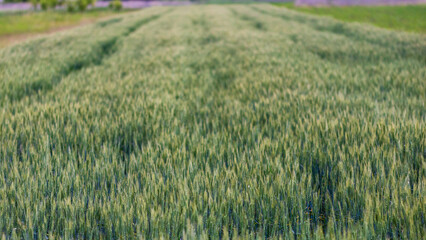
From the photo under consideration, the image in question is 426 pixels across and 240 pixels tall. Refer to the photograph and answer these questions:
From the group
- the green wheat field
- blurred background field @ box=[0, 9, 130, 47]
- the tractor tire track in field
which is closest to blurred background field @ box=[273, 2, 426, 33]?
the tractor tire track in field

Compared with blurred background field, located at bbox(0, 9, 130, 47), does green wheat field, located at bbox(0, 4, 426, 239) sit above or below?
below

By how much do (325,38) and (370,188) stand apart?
28.7ft

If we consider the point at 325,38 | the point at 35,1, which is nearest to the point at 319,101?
the point at 325,38

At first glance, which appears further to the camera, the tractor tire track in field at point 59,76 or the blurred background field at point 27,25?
the blurred background field at point 27,25

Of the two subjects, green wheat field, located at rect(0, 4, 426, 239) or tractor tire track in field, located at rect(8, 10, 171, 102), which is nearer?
green wheat field, located at rect(0, 4, 426, 239)

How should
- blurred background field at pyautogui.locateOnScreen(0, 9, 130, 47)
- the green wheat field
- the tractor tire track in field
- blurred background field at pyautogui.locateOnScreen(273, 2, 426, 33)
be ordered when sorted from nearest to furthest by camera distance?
the green wheat field
the tractor tire track in field
blurred background field at pyautogui.locateOnScreen(273, 2, 426, 33)
blurred background field at pyautogui.locateOnScreen(0, 9, 130, 47)

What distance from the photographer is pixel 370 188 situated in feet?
4.73

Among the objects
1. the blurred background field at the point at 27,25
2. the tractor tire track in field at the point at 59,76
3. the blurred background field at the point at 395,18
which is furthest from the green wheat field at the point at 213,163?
the blurred background field at the point at 395,18

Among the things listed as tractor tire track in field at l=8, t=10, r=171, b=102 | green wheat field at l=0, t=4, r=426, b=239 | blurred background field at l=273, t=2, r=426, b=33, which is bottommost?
green wheat field at l=0, t=4, r=426, b=239

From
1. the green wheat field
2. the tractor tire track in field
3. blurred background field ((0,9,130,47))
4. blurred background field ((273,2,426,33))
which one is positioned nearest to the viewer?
the green wheat field

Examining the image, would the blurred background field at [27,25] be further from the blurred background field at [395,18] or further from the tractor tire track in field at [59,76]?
the blurred background field at [395,18]

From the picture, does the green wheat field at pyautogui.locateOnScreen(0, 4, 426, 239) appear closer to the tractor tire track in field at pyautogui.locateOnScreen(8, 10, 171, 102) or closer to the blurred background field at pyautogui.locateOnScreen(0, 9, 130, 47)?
the tractor tire track in field at pyautogui.locateOnScreen(8, 10, 171, 102)

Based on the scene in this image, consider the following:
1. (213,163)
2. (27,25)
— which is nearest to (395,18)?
(213,163)

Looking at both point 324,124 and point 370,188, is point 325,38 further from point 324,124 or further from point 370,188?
point 370,188
